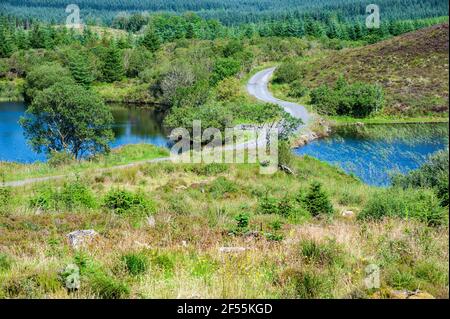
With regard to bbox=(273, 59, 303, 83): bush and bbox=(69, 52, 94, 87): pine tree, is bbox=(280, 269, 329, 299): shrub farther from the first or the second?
bbox=(69, 52, 94, 87): pine tree

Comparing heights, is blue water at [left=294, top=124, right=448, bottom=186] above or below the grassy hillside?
below

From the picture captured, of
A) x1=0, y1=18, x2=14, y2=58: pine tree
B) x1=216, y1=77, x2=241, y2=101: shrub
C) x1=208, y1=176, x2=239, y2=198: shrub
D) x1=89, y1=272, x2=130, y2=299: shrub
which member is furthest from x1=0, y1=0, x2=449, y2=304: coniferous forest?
x1=0, y1=18, x2=14, y2=58: pine tree

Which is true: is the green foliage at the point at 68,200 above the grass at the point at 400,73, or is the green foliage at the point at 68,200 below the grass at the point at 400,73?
above

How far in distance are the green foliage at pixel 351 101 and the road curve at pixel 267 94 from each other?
289cm

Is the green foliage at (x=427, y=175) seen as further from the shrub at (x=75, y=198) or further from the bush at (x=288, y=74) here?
the bush at (x=288, y=74)

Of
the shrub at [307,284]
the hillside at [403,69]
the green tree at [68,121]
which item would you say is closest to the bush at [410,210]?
the shrub at [307,284]

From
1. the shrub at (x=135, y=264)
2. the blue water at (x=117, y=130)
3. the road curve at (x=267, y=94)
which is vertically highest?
the shrub at (x=135, y=264)

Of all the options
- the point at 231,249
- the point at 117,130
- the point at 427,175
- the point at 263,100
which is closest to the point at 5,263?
the point at 231,249

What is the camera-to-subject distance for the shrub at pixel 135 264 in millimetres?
7258

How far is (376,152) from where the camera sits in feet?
150

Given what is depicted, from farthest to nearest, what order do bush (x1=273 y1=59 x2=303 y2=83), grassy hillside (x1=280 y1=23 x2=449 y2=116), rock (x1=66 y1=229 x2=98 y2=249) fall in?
bush (x1=273 y1=59 x2=303 y2=83)
grassy hillside (x1=280 y1=23 x2=449 y2=116)
rock (x1=66 y1=229 x2=98 y2=249)

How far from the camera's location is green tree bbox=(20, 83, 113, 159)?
44031mm

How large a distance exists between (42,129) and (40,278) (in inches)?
1626
